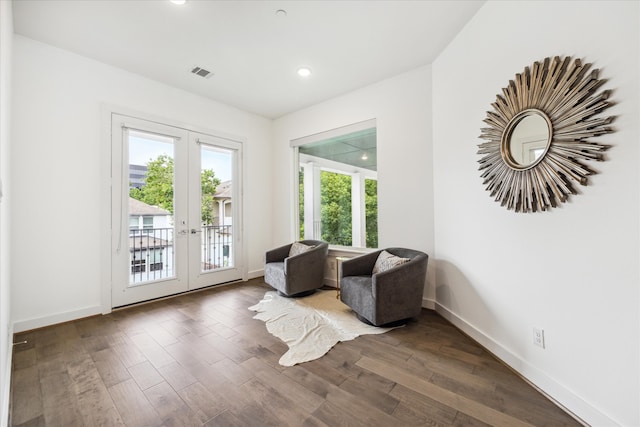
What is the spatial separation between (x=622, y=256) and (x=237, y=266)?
4453 millimetres

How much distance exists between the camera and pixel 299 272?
362cm

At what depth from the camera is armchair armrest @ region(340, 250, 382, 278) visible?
10.6 feet

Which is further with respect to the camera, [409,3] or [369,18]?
[369,18]

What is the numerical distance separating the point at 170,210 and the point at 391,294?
3.21m

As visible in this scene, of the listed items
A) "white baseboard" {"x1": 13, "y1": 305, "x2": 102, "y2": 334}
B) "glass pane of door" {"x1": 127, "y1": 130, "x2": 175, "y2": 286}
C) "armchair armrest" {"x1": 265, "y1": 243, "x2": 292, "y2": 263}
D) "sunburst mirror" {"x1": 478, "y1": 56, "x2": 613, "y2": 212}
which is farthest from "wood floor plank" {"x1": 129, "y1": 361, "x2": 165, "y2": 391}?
"sunburst mirror" {"x1": 478, "y1": 56, "x2": 613, "y2": 212}

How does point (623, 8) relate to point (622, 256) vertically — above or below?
above

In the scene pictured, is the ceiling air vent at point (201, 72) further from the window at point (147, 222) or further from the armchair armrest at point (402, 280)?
the armchair armrest at point (402, 280)

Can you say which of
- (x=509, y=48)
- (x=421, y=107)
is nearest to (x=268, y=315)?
(x=421, y=107)

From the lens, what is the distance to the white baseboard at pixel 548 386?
1465 mm

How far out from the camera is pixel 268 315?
3061mm

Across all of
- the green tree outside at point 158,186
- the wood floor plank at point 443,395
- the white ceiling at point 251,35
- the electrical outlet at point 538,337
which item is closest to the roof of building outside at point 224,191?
the green tree outside at point 158,186

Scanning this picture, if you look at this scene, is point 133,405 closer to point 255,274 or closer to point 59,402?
point 59,402

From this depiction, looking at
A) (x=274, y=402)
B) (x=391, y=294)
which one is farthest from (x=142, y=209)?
(x=391, y=294)

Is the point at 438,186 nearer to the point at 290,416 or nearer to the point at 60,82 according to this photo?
the point at 290,416
